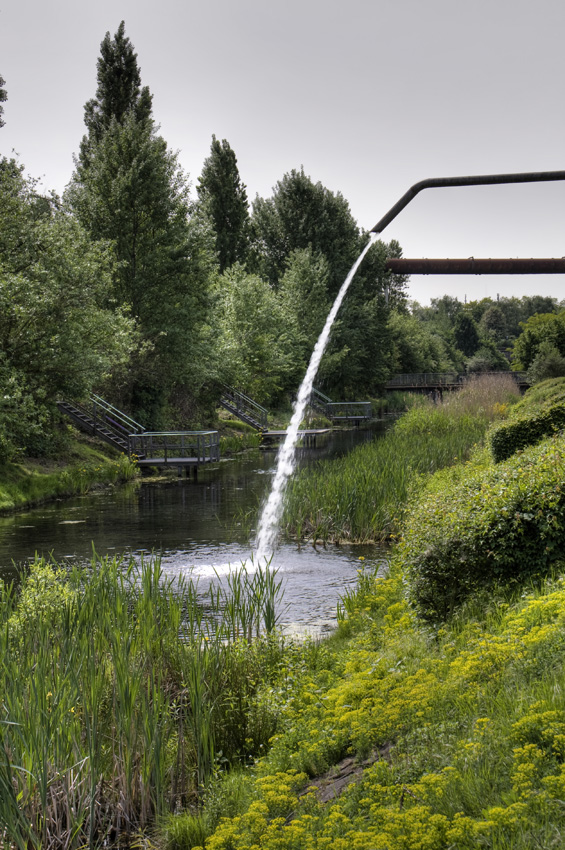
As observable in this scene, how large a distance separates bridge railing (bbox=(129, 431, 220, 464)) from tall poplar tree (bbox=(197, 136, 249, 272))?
29.2 metres

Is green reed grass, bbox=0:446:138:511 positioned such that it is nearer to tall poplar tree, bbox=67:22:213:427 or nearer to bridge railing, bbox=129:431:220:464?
bridge railing, bbox=129:431:220:464

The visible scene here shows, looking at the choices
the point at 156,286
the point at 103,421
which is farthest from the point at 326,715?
the point at 156,286

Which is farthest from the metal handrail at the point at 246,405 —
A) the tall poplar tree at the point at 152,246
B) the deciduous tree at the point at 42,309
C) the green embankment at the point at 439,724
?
the green embankment at the point at 439,724

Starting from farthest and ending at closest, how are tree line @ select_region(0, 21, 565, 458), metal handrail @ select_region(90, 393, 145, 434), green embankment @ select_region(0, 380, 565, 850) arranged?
metal handrail @ select_region(90, 393, 145, 434) < tree line @ select_region(0, 21, 565, 458) < green embankment @ select_region(0, 380, 565, 850)

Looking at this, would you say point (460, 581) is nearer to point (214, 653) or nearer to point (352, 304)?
point (214, 653)

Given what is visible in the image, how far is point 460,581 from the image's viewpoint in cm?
663

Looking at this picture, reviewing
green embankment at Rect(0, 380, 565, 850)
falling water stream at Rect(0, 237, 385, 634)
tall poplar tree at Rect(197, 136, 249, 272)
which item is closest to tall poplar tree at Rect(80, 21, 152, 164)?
tall poplar tree at Rect(197, 136, 249, 272)

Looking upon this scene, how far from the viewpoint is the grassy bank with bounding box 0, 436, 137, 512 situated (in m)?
18.4

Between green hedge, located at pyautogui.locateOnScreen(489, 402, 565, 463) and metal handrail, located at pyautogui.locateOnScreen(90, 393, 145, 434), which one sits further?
metal handrail, located at pyautogui.locateOnScreen(90, 393, 145, 434)

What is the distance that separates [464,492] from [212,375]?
25669 millimetres

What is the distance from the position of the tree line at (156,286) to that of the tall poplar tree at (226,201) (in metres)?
0.10

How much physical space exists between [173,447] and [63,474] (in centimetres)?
560

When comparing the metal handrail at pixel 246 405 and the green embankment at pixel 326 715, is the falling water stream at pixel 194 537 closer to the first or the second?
the green embankment at pixel 326 715

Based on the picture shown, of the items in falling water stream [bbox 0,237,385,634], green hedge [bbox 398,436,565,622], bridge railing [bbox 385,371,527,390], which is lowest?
falling water stream [bbox 0,237,385,634]
